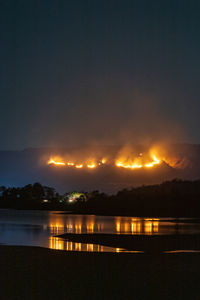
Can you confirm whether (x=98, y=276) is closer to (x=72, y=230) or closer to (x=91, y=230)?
(x=91, y=230)

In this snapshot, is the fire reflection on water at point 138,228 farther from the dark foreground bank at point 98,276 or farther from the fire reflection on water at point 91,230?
the dark foreground bank at point 98,276

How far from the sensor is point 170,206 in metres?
95.4

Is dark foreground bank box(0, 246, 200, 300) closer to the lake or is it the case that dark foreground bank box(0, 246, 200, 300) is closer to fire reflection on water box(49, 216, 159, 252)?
fire reflection on water box(49, 216, 159, 252)

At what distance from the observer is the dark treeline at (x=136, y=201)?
94125 millimetres

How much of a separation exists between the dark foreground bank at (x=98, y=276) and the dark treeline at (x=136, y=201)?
66.7m

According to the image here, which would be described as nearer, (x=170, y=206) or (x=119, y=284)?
(x=119, y=284)

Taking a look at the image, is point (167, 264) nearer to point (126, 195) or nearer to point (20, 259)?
→ point (20, 259)

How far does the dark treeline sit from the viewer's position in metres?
94.1

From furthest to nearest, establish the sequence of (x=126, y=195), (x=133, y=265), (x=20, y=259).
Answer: (x=126, y=195)
(x=20, y=259)
(x=133, y=265)

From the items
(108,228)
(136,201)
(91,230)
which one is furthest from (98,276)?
(136,201)

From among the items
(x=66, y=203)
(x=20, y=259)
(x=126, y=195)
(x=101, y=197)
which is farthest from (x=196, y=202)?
(x=20, y=259)

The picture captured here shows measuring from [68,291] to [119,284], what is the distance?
161cm

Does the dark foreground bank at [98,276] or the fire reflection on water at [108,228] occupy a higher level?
the dark foreground bank at [98,276]

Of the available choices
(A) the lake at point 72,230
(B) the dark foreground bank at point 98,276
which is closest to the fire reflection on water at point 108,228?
(A) the lake at point 72,230
